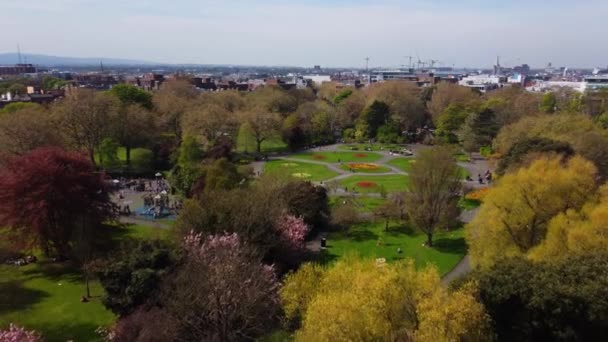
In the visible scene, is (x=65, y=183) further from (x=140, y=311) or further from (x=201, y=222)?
(x=140, y=311)

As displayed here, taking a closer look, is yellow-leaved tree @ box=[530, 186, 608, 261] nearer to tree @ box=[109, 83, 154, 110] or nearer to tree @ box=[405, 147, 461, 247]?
tree @ box=[405, 147, 461, 247]

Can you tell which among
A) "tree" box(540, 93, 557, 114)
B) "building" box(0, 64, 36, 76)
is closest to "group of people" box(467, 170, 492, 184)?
"tree" box(540, 93, 557, 114)

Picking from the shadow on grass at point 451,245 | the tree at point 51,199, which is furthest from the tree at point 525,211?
the tree at point 51,199

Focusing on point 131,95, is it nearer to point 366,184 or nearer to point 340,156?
point 340,156

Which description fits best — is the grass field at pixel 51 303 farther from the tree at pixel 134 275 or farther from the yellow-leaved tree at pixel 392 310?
the yellow-leaved tree at pixel 392 310

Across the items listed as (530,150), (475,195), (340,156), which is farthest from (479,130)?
(530,150)

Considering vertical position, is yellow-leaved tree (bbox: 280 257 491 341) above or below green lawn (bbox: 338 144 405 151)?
above
